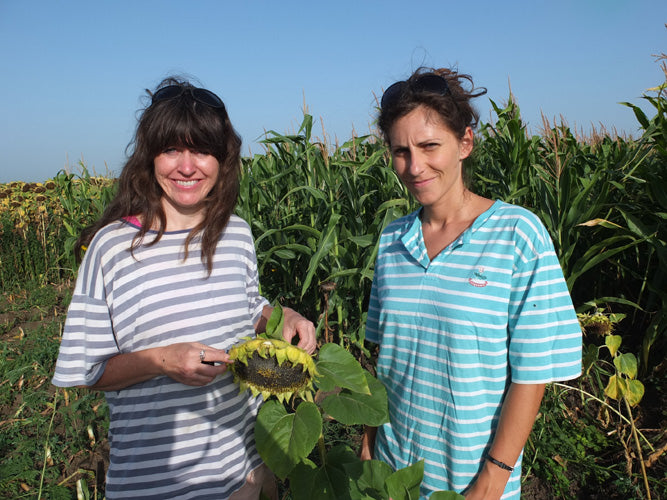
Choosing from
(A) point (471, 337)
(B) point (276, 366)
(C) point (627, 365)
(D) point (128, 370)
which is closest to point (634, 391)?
(C) point (627, 365)

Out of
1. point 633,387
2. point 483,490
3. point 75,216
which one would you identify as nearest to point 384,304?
point 483,490

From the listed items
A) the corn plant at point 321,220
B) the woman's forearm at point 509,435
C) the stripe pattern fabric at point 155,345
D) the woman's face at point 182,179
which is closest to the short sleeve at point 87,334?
the stripe pattern fabric at point 155,345

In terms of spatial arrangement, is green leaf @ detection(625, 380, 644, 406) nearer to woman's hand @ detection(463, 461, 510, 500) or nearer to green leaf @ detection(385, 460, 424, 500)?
woman's hand @ detection(463, 461, 510, 500)

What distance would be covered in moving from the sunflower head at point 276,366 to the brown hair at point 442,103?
2.64 feet

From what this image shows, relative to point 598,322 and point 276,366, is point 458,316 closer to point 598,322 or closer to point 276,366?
point 276,366

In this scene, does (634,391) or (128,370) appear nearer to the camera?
(128,370)

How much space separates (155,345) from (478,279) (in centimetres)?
104

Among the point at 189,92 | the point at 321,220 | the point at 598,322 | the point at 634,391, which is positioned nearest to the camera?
the point at 189,92

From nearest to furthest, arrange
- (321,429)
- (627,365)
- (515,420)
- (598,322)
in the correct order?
(321,429) → (515,420) → (627,365) → (598,322)

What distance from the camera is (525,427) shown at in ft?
4.01

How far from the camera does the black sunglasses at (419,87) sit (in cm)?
140

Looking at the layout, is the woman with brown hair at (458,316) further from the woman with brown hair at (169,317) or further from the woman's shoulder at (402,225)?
the woman with brown hair at (169,317)

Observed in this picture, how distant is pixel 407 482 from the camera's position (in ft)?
3.24

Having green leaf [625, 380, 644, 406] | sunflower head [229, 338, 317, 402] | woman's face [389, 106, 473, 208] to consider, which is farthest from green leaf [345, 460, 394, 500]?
green leaf [625, 380, 644, 406]
